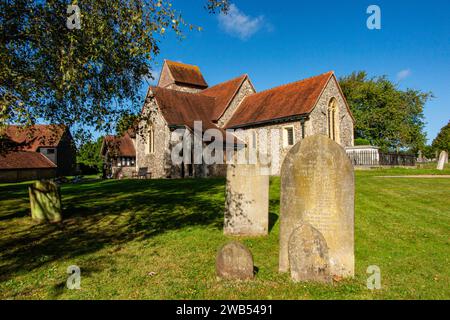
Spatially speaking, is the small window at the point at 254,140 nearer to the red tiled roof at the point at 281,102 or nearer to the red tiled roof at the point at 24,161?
the red tiled roof at the point at 281,102

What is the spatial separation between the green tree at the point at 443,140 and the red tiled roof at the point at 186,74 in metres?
50.2

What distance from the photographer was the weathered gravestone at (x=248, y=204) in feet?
25.6

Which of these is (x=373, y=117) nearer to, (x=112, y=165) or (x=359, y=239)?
(x=112, y=165)

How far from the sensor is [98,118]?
7.72 m

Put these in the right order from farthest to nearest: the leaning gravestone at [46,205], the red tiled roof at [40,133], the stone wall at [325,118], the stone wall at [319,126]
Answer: the stone wall at [319,126] → the stone wall at [325,118] → the leaning gravestone at [46,205] → the red tiled roof at [40,133]

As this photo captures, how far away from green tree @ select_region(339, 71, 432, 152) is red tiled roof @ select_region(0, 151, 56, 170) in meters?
43.7

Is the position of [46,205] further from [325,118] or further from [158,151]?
[325,118]

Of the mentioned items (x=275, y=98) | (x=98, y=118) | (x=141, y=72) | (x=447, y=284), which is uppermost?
(x=275, y=98)

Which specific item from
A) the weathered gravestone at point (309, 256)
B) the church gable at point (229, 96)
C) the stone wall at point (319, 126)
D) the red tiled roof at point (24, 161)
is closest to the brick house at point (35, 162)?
the red tiled roof at point (24, 161)

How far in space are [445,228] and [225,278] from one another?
617 cm

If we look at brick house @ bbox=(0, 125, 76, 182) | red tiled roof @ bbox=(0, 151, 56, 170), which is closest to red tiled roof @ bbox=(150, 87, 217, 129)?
brick house @ bbox=(0, 125, 76, 182)

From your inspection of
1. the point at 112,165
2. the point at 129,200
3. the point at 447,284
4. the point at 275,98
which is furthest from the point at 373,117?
the point at 447,284

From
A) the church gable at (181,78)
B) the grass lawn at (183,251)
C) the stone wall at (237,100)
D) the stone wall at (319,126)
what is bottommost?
the grass lawn at (183,251)

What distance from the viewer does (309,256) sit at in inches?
179
